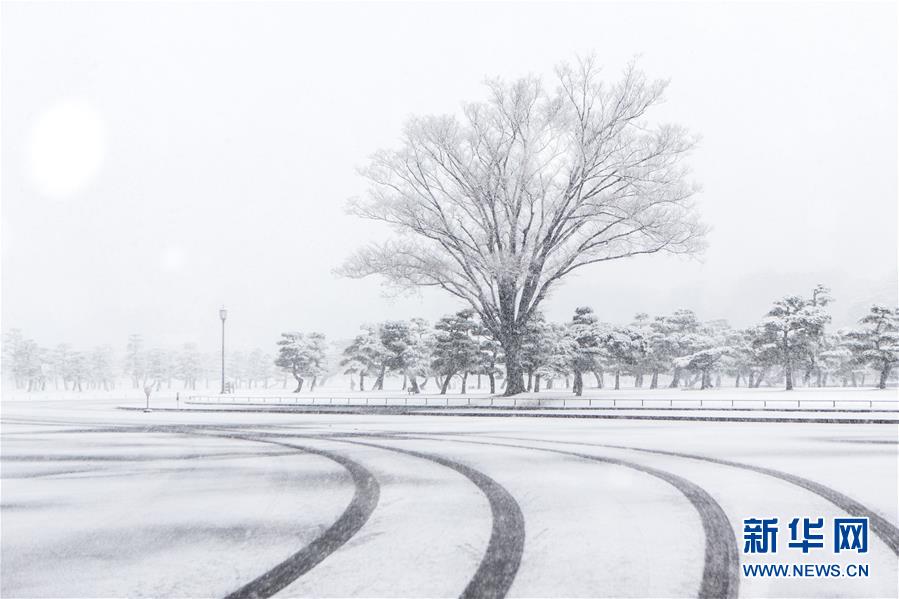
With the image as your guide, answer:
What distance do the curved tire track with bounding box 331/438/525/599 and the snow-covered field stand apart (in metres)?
0.03

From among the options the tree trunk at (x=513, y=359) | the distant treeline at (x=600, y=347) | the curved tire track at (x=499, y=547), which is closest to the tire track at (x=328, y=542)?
the curved tire track at (x=499, y=547)

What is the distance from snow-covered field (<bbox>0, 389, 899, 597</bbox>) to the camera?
5844 mm

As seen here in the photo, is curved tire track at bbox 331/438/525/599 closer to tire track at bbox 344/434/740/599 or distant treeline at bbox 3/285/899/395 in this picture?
tire track at bbox 344/434/740/599

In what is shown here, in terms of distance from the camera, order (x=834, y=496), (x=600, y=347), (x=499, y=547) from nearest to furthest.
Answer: (x=499, y=547) < (x=834, y=496) < (x=600, y=347)

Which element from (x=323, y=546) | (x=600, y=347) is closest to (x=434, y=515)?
(x=323, y=546)

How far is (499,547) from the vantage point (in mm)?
6805

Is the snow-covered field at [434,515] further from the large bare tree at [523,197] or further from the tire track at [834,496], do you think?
the large bare tree at [523,197]

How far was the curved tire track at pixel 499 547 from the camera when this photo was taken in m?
5.59

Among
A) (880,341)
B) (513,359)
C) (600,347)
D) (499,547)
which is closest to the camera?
(499,547)

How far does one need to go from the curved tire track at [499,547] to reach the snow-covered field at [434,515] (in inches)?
1.0

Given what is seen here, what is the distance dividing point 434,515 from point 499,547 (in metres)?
1.65

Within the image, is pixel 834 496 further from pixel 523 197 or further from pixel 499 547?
→ pixel 523 197

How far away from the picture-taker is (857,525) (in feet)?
24.1

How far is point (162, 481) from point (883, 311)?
203 ft
